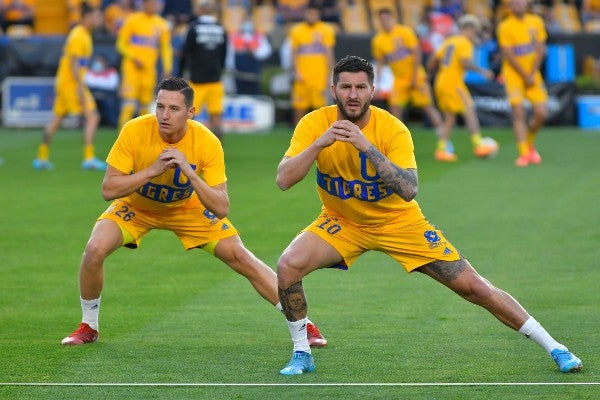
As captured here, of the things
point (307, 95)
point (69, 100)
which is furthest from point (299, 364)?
point (307, 95)

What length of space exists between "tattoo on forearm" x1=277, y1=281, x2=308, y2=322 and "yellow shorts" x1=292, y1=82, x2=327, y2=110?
51.9 ft

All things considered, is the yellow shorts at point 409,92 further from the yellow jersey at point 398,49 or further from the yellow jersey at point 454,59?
the yellow jersey at point 454,59

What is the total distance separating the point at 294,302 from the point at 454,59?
540 inches

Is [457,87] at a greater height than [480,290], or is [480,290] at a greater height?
[480,290]

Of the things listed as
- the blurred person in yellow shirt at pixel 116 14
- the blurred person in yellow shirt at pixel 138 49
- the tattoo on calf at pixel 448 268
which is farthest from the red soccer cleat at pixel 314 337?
the blurred person in yellow shirt at pixel 116 14

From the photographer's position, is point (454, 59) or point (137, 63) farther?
point (137, 63)

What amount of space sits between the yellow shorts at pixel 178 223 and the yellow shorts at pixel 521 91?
11.6 m

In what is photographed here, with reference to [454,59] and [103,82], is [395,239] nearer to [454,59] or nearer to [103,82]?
[454,59]

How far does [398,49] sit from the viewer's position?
21.8m

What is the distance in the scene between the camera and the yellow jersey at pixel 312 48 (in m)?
23.3

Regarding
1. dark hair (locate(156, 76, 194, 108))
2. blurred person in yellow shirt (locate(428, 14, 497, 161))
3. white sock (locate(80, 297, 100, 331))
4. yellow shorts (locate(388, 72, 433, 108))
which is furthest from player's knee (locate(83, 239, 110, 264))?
yellow shorts (locate(388, 72, 433, 108))

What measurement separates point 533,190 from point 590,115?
10808 mm

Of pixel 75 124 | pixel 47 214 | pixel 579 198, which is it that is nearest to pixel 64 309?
pixel 47 214

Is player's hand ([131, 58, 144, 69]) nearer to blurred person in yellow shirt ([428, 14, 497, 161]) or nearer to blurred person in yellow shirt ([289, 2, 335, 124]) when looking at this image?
blurred person in yellow shirt ([289, 2, 335, 124])
